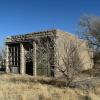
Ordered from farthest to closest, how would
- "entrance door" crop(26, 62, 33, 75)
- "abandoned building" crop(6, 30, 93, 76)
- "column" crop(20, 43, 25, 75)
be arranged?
"entrance door" crop(26, 62, 33, 75) < "column" crop(20, 43, 25, 75) < "abandoned building" crop(6, 30, 93, 76)

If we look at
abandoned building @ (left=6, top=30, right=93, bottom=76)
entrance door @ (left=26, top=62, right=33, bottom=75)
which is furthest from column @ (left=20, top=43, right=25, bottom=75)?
entrance door @ (left=26, top=62, right=33, bottom=75)

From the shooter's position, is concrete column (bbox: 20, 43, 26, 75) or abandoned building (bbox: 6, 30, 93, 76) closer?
abandoned building (bbox: 6, 30, 93, 76)

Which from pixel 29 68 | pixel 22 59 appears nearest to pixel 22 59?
pixel 22 59

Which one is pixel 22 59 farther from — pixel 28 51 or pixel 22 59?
pixel 28 51

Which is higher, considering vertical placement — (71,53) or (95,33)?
(95,33)

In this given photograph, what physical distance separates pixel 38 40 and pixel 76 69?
10575 millimetres

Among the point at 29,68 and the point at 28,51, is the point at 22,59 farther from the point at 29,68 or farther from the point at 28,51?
the point at 29,68

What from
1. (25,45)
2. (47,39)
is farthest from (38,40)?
(25,45)

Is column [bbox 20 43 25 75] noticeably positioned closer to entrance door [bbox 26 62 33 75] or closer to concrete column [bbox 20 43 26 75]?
concrete column [bbox 20 43 26 75]

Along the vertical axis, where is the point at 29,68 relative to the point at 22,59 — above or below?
below

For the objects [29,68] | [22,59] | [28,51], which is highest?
[28,51]

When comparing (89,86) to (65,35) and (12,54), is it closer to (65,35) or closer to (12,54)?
(65,35)

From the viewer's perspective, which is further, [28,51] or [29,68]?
[29,68]

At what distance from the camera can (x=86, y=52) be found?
42.8m
